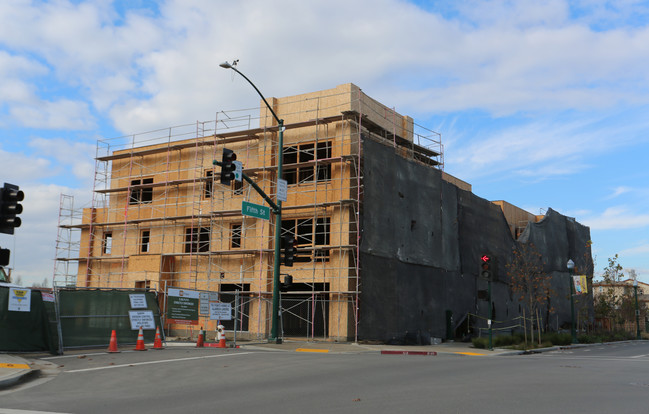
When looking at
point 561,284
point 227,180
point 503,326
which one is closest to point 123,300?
point 227,180

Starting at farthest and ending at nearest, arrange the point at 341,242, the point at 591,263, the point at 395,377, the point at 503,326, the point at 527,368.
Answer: the point at 591,263, the point at 503,326, the point at 341,242, the point at 527,368, the point at 395,377

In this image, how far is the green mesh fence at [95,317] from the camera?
59.2 ft

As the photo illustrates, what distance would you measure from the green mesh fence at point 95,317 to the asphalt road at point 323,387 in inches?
84.6

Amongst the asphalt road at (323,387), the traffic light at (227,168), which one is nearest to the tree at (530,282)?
the asphalt road at (323,387)

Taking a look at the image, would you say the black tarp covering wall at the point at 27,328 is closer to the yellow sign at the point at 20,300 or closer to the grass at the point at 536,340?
the yellow sign at the point at 20,300

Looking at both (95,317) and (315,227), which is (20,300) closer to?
(95,317)

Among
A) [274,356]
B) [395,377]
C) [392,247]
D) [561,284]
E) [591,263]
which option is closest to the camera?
[395,377]

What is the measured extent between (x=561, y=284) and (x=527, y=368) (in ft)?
105

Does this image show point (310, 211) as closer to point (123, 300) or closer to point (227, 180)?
point (227, 180)

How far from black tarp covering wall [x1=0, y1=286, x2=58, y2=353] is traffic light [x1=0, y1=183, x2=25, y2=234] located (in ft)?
9.92

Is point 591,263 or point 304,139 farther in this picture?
point 591,263

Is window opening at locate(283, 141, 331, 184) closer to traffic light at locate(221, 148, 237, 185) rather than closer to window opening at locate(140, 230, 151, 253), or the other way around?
traffic light at locate(221, 148, 237, 185)

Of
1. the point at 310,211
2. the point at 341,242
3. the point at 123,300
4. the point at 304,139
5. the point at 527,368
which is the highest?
the point at 304,139

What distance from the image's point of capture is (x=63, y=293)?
59.3ft
